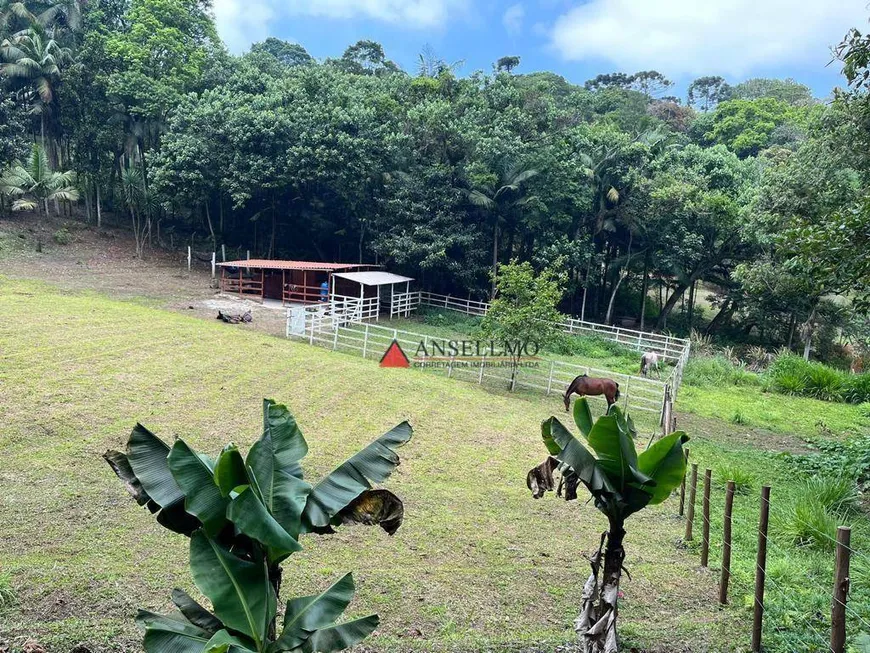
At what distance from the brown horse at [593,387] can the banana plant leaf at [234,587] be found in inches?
444

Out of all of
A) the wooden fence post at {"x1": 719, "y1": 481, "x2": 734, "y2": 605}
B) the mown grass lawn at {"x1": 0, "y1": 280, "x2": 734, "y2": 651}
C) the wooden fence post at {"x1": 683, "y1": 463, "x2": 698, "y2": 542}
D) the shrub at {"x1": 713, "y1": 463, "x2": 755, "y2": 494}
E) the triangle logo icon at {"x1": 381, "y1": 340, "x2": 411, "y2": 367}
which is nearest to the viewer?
the mown grass lawn at {"x1": 0, "y1": 280, "x2": 734, "y2": 651}

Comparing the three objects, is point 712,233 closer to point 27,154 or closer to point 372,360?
point 372,360

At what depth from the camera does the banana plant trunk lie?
4.23 meters


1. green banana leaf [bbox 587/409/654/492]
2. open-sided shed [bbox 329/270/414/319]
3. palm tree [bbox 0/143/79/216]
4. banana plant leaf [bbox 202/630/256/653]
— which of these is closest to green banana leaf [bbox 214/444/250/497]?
banana plant leaf [bbox 202/630/256/653]

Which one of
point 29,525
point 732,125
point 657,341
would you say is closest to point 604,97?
point 732,125

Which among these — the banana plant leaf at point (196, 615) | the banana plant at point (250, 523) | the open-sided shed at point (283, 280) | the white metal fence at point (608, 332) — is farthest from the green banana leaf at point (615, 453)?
the open-sided shed at point (283, 280)

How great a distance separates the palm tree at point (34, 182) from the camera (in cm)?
2775

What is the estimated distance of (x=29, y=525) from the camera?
20.9ft

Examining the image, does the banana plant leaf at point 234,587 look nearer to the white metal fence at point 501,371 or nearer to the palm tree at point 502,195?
the white metal fence at point 501,371

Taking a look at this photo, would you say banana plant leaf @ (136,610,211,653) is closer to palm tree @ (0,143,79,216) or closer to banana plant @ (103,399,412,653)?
banana plant @ (103,399,412,653)

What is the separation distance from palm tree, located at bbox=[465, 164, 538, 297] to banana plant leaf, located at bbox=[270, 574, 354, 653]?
77.6ft

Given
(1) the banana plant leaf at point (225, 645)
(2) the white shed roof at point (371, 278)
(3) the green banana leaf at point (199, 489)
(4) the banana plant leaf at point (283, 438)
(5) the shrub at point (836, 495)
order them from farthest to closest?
(2) the white shed roof at point (371, 278)
(5) the shrub at point (836, 495)
(4) the banana plant leaf at point (283, 438)
(3) the green banana leaf at point (199, 489)
(1) the banana plant leaf at point (225, 645)

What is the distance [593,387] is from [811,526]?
7.90m

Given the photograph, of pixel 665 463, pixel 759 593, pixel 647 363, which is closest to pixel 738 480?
pixel 759 593
